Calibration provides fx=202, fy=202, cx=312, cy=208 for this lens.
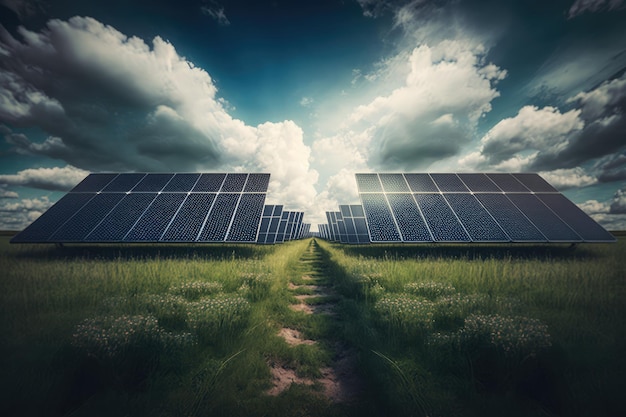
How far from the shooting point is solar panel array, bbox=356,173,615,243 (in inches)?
390

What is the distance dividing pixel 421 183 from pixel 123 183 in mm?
20964

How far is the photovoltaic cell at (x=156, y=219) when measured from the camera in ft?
32.3

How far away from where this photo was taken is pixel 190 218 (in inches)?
438

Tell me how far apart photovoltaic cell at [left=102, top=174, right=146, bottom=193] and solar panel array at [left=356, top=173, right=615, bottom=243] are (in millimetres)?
15627

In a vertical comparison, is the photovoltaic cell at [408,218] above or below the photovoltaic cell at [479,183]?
below

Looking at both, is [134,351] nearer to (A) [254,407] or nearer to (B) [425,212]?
(A) [254,407]

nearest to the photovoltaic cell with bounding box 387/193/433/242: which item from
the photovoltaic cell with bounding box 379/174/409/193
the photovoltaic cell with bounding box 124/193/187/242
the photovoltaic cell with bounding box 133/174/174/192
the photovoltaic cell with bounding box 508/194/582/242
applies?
the photovoltaic cell with bounding box 379/174/409/193

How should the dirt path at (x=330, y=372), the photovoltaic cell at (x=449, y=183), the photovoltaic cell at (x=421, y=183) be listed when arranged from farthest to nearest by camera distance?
1. the photovoltaic cell at (x=449, y=183)
2. the photovoltaic cell at (x=421, y=183)
3. the dirt path at (x=330, y=372)

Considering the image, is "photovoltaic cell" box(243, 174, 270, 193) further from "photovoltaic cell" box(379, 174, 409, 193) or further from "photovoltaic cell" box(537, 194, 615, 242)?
"photovoltaic cell" box(537, 194, 615, 242)

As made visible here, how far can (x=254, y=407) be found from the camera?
2.77 m

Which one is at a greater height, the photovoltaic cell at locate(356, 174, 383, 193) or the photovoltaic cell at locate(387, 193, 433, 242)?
the photovoltaic cell at locate(356, 174, 383, 193)

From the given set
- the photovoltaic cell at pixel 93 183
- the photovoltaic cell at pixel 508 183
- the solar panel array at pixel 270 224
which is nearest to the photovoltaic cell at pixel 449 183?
the photovoltaic cell at pixel 508 183

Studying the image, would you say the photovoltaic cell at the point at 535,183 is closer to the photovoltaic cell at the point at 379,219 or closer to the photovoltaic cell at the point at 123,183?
the photovoltaic cell at the point at 379,219

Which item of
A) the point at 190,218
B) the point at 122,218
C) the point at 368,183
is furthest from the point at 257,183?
the point at 368,183
